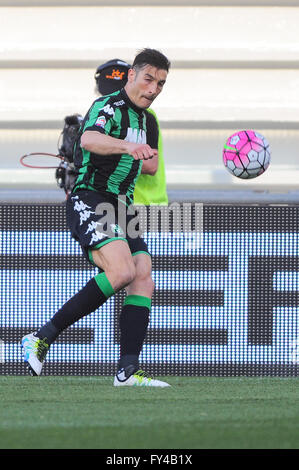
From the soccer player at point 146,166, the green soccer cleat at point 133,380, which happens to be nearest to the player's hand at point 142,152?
the soccer player at point 146,166

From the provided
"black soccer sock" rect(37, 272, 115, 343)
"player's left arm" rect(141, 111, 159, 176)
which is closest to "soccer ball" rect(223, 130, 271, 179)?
"player's left arm" rect(141, 111, 159, 176)

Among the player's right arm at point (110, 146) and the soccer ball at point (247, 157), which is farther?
the soccer ball at point (247, 157)

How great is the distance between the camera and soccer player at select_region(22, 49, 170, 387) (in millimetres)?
4465

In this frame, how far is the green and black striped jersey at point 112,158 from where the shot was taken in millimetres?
4566

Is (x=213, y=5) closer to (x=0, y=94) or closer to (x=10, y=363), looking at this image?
(x=0, y=94)

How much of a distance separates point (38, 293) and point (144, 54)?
4.95 feet

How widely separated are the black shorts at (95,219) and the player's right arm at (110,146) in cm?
25

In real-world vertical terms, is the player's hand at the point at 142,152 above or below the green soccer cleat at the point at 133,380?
above

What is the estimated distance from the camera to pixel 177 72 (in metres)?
8.88

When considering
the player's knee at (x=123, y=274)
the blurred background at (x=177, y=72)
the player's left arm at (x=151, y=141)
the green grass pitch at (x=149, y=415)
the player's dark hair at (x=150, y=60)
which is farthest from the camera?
the blurred background at (x=177, y=72)

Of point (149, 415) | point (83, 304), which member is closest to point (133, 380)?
point (83, 304)

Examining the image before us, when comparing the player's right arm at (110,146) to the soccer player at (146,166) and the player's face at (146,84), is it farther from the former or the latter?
the soccer player at (146,166)
